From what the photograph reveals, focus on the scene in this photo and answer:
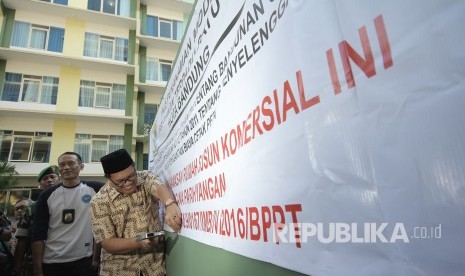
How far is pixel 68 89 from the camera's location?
461 inches

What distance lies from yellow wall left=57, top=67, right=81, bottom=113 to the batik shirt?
11122 millimetres

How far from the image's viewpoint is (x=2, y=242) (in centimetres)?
333

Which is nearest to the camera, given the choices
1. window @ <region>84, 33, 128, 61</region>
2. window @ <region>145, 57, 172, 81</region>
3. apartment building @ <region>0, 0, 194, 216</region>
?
apartment building @ <region>0, 0, 194, 216</region>

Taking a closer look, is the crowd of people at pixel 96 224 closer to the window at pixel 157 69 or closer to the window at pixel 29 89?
the window at pixel 29 89

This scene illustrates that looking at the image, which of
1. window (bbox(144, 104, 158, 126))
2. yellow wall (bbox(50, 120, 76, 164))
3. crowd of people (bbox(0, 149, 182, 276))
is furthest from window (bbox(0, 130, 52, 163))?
crowd of people (bbox(0, 149, 182, 276))

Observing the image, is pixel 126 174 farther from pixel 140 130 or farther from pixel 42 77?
pixel 42 77

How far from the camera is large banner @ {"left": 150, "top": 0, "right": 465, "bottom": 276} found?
0.44m

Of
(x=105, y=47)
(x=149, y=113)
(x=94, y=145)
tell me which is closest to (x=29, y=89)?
(x=94, y=145)

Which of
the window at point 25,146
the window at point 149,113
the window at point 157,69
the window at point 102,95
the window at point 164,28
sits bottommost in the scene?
the window at point 25,146

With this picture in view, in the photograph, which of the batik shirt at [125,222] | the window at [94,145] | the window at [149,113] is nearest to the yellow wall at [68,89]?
the window at [94,145]

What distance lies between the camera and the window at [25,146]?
10.8m

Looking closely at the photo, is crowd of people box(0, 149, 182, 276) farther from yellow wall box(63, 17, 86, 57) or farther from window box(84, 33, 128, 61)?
window box(84, 33, 128, 61)

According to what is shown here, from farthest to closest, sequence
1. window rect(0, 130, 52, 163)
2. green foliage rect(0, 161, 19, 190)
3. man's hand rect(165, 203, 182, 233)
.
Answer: window rect(0, 130, 52, 163)
green foliage rect(0, 161, 19, 190)
man's hand rect(165, 203, 182, 233)

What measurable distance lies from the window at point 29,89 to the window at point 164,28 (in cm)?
444
